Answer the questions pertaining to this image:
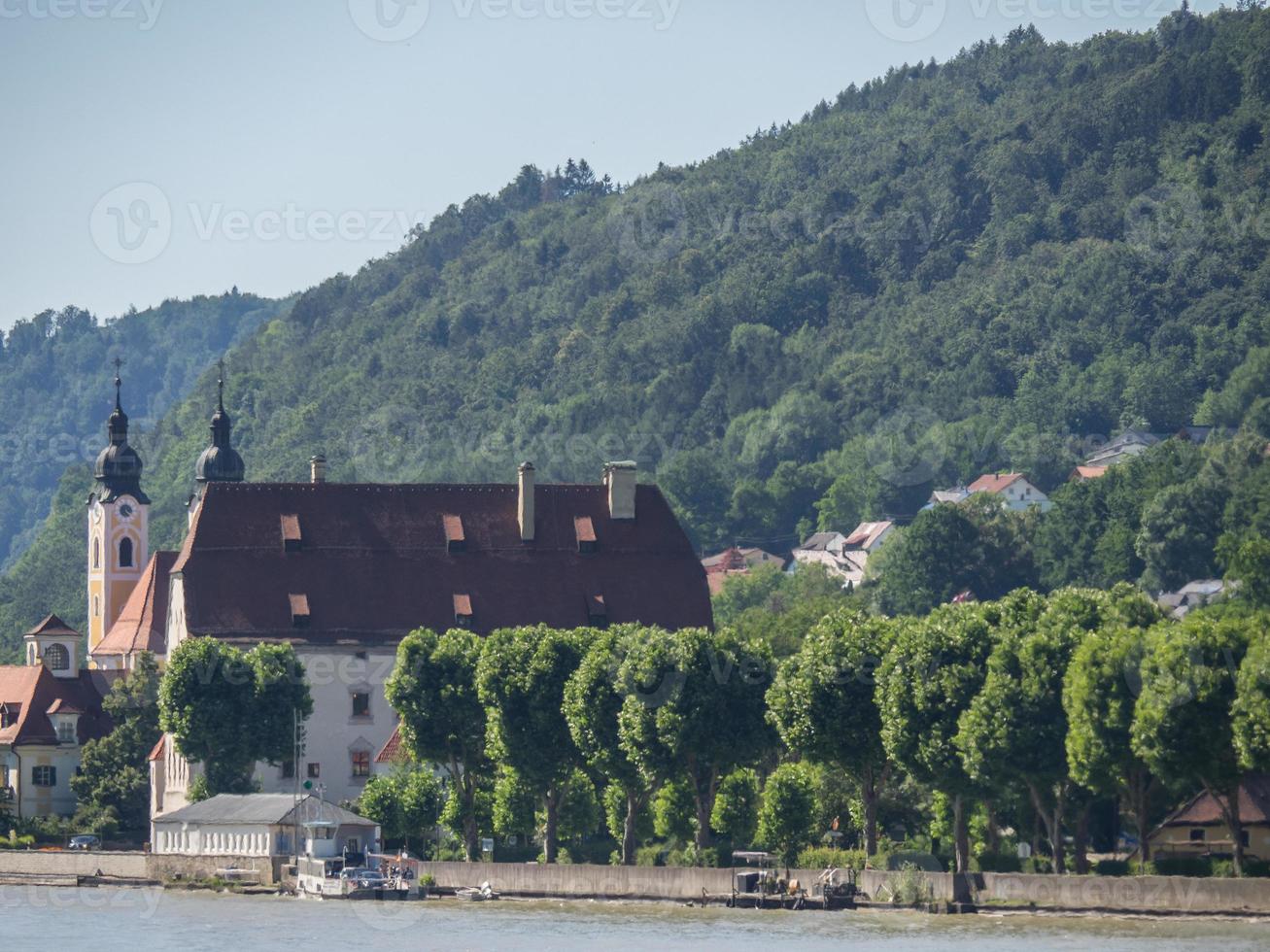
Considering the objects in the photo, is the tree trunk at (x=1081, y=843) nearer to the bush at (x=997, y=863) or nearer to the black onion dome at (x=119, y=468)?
the bush at (x=997, y=863)

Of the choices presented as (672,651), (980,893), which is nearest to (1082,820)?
(980,893)

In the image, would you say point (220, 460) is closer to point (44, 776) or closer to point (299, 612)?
point (44, 776)

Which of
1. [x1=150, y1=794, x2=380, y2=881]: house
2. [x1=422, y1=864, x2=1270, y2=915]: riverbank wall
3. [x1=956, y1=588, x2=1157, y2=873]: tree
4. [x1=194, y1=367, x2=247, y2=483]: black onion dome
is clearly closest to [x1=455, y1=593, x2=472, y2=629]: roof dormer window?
[x1=150, y1=794, x2=380, y2=881]: house

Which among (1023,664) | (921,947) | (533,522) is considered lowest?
(921,947)

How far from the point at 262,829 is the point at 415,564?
26.6 metres

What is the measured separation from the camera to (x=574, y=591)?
14400 cm

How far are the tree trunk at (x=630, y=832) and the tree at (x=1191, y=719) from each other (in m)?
26.5

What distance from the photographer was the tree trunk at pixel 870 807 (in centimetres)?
10425

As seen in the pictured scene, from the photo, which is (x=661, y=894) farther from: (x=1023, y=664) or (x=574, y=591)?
(x=574, y=591)

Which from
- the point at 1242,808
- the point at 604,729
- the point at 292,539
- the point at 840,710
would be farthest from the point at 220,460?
the point at 1242,808

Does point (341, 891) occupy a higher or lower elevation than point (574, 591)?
lower

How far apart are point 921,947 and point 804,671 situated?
2328 centimetres

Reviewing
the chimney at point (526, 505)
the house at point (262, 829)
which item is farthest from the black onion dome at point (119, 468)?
the house at point (262, 829)

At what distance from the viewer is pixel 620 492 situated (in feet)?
484
